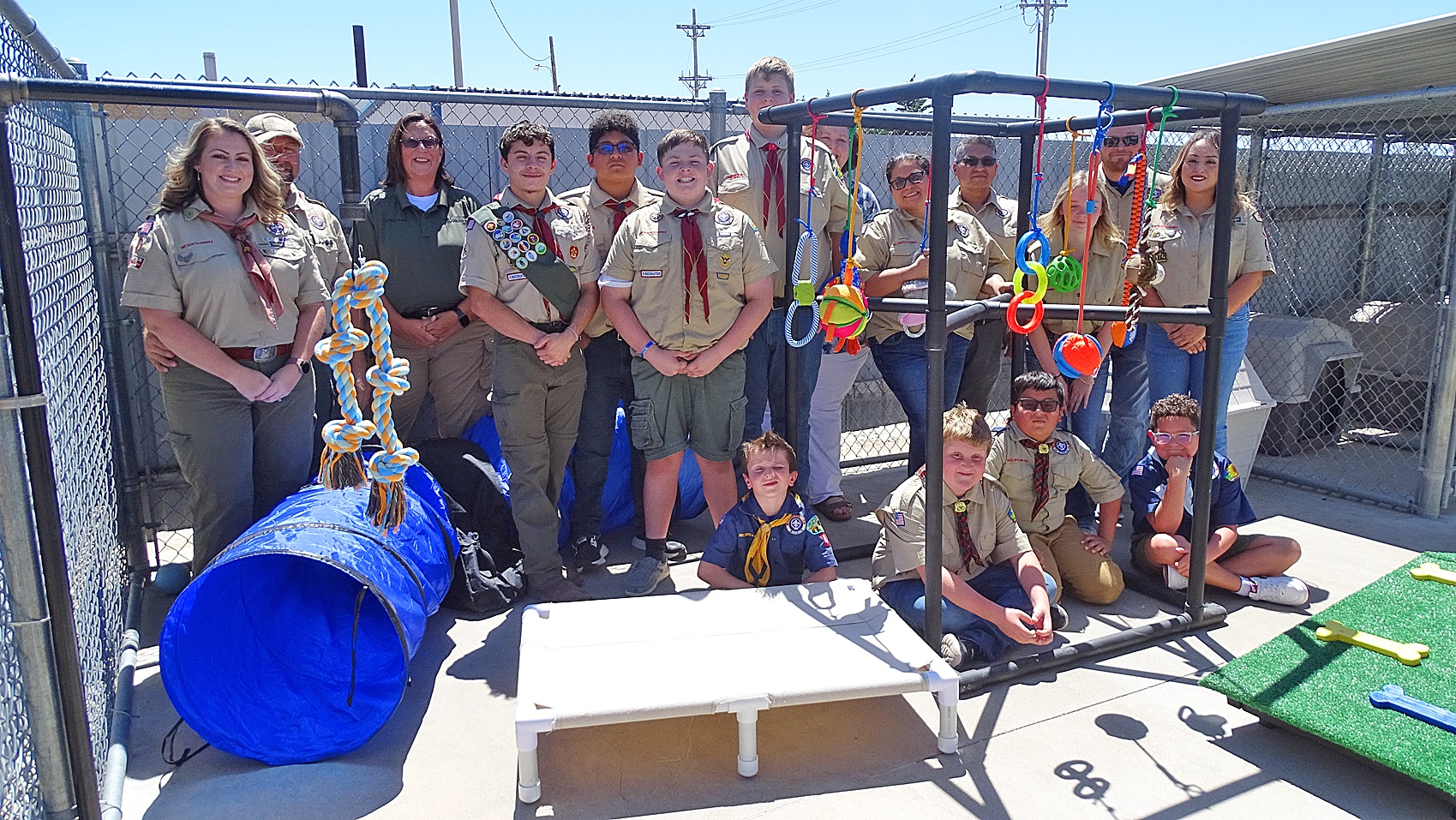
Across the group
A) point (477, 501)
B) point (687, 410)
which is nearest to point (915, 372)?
point (687, 410)

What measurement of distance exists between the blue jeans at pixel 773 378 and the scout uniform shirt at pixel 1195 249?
5.29 feet

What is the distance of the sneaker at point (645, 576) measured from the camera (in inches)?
158

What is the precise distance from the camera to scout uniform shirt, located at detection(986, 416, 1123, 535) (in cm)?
393

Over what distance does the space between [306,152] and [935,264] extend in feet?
12.5

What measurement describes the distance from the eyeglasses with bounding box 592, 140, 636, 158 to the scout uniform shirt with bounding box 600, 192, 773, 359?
0.30m

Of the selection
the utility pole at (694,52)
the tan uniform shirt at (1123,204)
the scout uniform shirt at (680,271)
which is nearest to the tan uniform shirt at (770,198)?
the scout uniform shirt at (680,271)

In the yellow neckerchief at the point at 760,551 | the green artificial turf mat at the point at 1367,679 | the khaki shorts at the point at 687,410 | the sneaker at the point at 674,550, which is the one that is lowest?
the sneaker at the point at 674,550

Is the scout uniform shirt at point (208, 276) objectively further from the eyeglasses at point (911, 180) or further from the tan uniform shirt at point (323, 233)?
the eyeglasses at point (911, 180)

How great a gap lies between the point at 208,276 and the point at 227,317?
5.9 inches

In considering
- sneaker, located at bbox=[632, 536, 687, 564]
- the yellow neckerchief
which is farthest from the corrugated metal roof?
sneaker, located at bbox=[632, 536, 687, 564]

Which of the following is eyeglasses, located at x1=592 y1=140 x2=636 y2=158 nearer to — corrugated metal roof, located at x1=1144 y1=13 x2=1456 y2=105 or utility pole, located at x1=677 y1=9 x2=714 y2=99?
corrugated metal roof, located at x1=1144 y1=13 x2=1456 y2=105

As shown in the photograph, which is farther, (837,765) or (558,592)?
(558,592)

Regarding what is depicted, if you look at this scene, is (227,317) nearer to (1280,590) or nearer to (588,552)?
(588,552)

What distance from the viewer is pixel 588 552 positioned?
437cm
